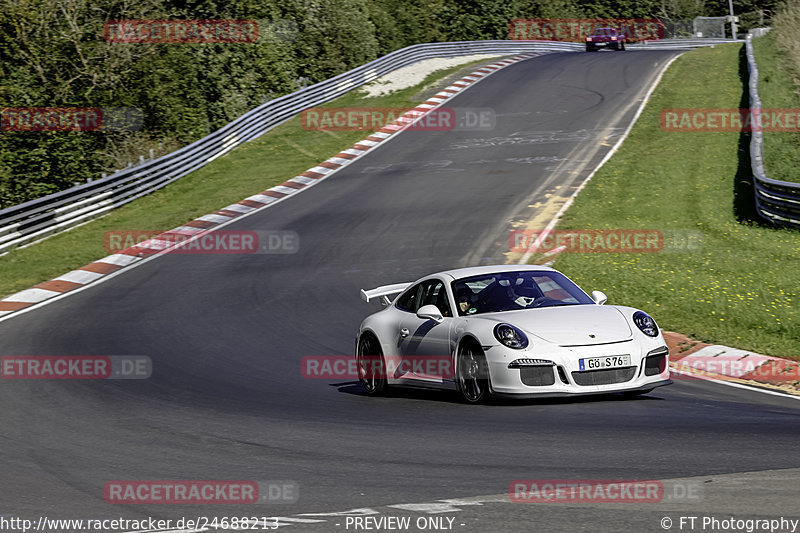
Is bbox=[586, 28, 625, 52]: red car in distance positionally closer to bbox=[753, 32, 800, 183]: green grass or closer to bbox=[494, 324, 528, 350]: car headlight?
bbox=[753, 32, 800, 183]: green grass

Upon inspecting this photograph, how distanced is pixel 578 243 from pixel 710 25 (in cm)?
6423

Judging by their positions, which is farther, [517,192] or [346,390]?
[517,192]

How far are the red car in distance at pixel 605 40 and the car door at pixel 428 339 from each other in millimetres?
53157

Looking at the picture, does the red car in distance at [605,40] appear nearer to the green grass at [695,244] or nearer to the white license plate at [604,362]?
the green grass at [695,244]

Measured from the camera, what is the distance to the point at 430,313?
418 inches

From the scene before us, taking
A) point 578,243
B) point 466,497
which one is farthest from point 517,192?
point 466,497

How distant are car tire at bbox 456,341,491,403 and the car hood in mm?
384

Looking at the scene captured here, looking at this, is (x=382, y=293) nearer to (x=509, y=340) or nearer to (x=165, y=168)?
(x=509, y=340)

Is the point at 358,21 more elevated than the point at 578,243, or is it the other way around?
the point at 358,21

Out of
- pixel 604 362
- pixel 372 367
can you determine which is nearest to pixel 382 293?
pixel 372 367

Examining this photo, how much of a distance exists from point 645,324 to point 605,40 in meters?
54.2

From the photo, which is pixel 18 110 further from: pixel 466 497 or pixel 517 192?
pixel 466 497

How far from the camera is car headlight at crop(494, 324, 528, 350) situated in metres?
9.70

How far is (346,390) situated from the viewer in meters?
12.0
